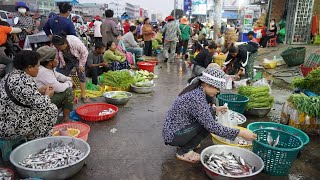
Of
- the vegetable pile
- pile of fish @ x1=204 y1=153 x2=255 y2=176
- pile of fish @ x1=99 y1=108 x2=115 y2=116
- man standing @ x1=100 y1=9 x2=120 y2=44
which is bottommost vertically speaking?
pile of fish @ x1=204 y1=153 x2=255 y2=176

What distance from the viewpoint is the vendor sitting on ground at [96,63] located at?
22.0 ft

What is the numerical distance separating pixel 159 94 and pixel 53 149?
12.4ft

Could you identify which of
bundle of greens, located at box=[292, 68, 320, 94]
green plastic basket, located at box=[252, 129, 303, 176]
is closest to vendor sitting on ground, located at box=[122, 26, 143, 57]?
bundle of greens, located at box=[292, 68, 320, 94]

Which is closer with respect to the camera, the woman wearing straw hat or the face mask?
the face mask

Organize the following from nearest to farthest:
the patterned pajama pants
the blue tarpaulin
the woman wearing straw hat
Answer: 1. the patterned pajama pants
2. the woman wearing straw hat
3. the blue tarpaulin

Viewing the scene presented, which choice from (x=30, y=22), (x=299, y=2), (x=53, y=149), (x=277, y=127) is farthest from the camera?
(x=299, y=2)

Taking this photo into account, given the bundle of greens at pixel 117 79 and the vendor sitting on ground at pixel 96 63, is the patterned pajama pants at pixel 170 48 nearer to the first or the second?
the vendor sitting on ground at pixel 96 63

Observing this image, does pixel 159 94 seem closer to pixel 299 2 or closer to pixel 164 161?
pixel 164 161

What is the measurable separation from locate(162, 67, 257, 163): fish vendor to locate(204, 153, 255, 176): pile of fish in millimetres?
299

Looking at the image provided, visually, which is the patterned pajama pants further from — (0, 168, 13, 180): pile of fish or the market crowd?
(0, 168, 13, 180): pile of fish

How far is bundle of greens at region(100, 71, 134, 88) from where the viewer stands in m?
6.25

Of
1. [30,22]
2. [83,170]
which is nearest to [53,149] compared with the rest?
[83,170]

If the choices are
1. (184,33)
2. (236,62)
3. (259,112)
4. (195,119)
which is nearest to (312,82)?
(259,112)

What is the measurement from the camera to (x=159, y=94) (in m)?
6.70
